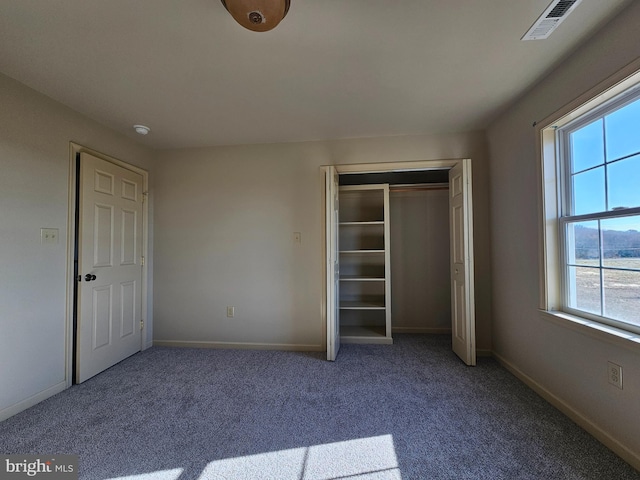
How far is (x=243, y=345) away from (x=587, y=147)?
353 cm

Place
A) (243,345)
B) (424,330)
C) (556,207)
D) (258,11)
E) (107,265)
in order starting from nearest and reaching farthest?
1. (258,11)
2. (556,207)
3. (107,265)
4. (243,345)
5. (424,330)

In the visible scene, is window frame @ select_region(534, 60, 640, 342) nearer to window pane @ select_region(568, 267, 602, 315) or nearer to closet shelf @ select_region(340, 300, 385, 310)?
window pane @ select_region(568, 267, 602, 315)

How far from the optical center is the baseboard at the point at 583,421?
1432 millimetres

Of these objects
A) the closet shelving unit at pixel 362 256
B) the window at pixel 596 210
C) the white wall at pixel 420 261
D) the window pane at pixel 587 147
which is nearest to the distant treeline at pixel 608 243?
the window at pixel 596 210

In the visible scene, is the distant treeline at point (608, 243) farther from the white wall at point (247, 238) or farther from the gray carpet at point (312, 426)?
the white wall at point (247, 238)

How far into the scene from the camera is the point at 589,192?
1.78 m

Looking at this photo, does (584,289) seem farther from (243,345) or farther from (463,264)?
(243,345)

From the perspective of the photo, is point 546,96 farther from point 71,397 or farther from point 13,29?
point 71,397

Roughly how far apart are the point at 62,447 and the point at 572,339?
3276mm

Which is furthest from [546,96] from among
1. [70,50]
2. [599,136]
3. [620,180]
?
[70,50]

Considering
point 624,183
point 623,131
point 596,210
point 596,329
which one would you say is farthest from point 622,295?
point 623,131

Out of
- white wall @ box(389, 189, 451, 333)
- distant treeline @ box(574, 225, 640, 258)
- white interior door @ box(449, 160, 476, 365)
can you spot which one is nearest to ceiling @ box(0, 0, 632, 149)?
white interior door @ box(449, 160, 476, 365)

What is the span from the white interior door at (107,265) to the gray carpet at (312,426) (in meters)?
0.31

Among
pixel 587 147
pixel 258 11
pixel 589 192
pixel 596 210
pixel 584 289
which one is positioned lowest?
pixel 584 289
